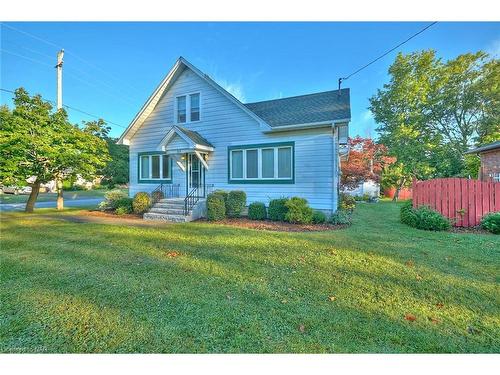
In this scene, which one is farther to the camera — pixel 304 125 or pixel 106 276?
pixel 304 125

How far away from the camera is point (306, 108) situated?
1029 centimetres

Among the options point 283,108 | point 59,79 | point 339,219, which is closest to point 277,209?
point 339,219

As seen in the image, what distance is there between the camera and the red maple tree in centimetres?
1931

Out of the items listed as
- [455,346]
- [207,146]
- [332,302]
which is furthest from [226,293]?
[207,146]

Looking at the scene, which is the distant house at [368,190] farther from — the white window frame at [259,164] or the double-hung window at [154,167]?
the double-hung window at [154,167]

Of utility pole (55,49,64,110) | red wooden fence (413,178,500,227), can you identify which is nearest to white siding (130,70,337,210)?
red wooden fence (413,178,500,227)

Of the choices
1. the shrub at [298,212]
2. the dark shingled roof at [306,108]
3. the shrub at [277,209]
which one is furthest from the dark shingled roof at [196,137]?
the shrub at [298,212]

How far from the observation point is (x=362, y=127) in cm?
2348

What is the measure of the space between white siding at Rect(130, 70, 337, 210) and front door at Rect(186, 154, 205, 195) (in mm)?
302

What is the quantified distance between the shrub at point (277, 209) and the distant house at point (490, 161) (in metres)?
9.64

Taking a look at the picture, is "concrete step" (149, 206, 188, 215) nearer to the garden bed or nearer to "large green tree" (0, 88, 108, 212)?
the garden bed

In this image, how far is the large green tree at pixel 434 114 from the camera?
53.7 feet
